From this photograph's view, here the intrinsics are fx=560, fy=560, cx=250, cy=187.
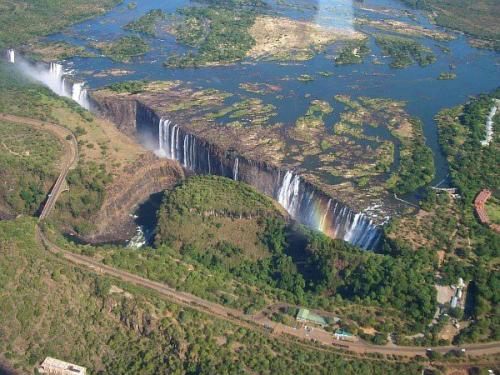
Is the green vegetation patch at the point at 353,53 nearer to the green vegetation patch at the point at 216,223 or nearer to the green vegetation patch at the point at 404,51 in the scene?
the green vegetation patch at the point at 404,51

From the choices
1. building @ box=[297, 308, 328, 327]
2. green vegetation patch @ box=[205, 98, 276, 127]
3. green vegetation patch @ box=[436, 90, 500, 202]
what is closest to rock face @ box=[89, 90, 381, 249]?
green vegetation patch @ box=[205, 98, 276, 127]

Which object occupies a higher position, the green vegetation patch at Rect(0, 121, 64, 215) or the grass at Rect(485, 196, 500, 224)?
the grass at Rect(485, 196, 500, 224)

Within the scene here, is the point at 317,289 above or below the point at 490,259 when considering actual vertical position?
below

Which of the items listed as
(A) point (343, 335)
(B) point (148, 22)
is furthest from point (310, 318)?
(B) point (148, 22)

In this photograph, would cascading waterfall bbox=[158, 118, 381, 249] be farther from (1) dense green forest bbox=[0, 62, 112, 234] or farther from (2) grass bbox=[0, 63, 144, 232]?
(1) dense green forest bbox=[0, 62, 112, 234]

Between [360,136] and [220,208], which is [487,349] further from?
[360,136]

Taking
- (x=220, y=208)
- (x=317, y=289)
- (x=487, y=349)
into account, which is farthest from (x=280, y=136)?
(x=487, y=349)

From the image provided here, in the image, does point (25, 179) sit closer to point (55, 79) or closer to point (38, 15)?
point (55, 79)
